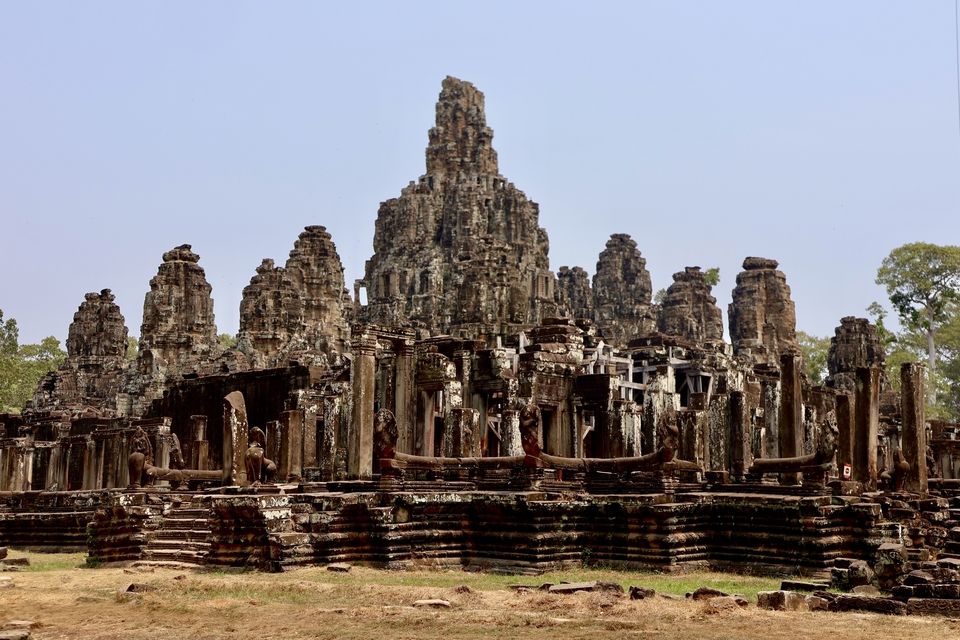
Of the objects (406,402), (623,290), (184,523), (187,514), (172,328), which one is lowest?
(184,523)

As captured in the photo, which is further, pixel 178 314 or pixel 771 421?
pixel 178 314

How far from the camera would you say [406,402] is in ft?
107

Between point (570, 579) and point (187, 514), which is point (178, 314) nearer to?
point (187, 514)

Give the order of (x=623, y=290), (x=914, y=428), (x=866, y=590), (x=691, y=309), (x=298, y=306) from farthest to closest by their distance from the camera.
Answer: (x=623, y=290)
(x=691, y=309)
(x=298, y=306)
(x=914, y=428)
(x=866, y=590)

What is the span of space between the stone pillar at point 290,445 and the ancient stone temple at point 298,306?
63.4ft

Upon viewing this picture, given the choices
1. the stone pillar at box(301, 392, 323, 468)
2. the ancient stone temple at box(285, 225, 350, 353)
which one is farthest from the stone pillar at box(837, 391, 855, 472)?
the ancient stone temple at box(285, 225, 350, 353)

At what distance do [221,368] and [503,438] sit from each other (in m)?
18.6

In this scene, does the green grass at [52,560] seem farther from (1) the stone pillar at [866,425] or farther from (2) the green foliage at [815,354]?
(2) the green foliage at [815,354]

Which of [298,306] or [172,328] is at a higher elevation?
[298,306]

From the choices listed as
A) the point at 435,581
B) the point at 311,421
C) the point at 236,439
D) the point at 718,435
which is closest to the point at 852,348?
the point at 718,435

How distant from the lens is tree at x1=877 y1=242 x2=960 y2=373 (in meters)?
68.7

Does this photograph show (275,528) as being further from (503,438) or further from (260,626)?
(503,438)

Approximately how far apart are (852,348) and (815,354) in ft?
88.9

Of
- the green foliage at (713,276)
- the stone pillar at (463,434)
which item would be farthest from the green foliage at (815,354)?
the stone pillar at (463,434)
